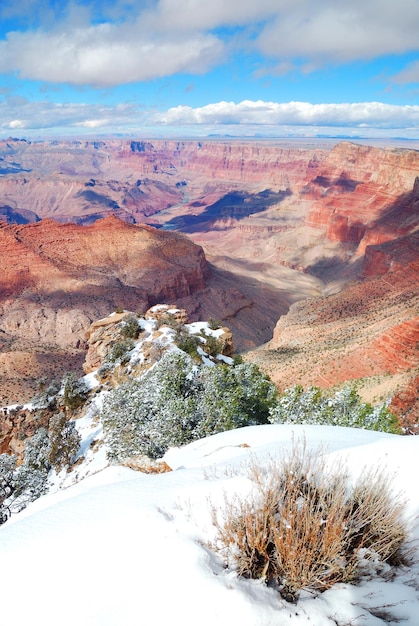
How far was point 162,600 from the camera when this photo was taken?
332 centimetres

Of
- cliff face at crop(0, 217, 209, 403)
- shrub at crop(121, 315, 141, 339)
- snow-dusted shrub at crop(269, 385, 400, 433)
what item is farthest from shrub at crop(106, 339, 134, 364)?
cliff face at crop(0, 217, 209, 403)

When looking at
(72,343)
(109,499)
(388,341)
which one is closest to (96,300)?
(72,343)

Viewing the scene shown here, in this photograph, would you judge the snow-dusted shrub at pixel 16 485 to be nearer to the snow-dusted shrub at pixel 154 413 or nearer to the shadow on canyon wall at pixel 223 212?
the snow-dusted shrub at pixel 154 413

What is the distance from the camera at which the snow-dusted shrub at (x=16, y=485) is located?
1483cm

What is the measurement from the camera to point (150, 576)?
3496 mm

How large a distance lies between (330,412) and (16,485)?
41.8ft

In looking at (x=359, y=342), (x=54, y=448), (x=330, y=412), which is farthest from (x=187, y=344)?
(x=359, y=342)

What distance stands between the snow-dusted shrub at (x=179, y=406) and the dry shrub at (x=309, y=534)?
7.10m

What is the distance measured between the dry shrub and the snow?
14cm

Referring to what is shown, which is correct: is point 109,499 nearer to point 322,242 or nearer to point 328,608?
point 328,608

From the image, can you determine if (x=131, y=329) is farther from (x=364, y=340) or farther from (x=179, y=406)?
(x=364, y=340)

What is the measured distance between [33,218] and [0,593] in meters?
202

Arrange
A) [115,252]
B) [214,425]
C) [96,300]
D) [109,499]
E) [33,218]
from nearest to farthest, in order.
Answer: [109,499], [214,425], [96,300], [115,252], [33,218]

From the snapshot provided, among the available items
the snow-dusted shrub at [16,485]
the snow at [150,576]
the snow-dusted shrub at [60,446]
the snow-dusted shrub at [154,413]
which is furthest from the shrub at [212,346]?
the snow at [150,576]
